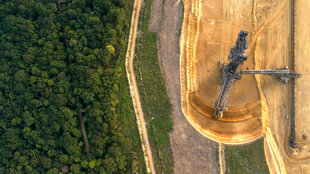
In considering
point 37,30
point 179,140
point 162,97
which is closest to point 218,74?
point 162,97

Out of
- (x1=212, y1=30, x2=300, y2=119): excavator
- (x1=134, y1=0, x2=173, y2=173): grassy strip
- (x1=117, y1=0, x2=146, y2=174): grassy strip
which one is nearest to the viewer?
(x1=212, y1=30, x2=300, y2=119): excavator

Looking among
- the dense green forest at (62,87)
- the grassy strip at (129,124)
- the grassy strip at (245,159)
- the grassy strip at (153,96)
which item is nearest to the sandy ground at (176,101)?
the grassy strip at (153,96)

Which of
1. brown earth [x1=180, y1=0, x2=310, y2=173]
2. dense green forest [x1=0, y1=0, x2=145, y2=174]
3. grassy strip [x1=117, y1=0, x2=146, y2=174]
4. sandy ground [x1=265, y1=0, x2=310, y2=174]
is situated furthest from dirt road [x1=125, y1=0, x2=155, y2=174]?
sandy ground [x1=265, y1=0, x2=310, y2=174]

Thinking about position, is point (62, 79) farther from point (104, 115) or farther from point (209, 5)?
point (209, 5)

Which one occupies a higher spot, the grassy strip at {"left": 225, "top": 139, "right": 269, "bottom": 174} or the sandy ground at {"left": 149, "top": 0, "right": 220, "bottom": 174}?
the sandy ground at {"left": 149, "top": 0, "right": 220, "bottom": 174}

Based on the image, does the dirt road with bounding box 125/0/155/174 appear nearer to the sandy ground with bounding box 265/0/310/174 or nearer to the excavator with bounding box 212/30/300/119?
→ the excavator with bounding box 212/30/300/119

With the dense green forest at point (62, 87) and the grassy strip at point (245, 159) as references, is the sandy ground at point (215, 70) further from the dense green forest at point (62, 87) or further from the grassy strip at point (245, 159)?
the dense green forest at point (62, 87)

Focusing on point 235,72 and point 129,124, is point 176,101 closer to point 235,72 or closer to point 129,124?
point 129,124

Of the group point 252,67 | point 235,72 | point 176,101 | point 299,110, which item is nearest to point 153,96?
point 176,101
